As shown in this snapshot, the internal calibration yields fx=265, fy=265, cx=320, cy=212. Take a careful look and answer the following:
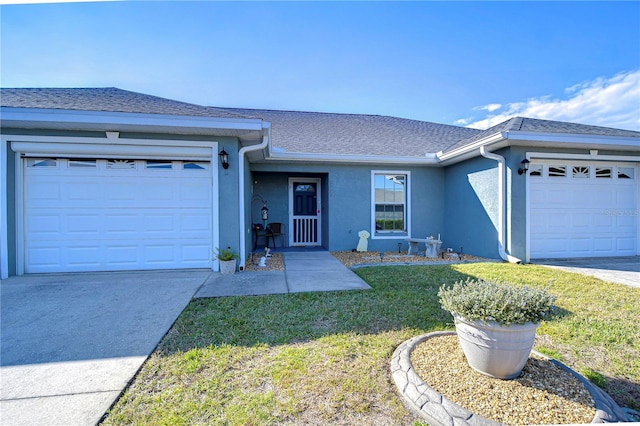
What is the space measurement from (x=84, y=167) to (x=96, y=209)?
2.91 feet

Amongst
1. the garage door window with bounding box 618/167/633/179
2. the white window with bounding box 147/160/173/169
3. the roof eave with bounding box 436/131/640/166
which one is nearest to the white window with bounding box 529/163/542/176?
the roof eave with bounding box 436/131/640/166

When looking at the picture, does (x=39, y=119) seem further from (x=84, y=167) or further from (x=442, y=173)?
(x=442, y=173)

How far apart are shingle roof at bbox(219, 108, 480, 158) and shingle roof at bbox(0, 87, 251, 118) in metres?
3.08

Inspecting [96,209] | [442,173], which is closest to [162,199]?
[96,209]

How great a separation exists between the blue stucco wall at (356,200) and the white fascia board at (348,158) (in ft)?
0.89

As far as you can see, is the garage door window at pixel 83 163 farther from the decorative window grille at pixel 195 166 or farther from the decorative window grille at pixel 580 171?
the decorative window grille at pixel 580 171

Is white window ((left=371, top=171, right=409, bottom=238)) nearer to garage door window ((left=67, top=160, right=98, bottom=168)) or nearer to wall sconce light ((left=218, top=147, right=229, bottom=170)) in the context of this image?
wall sconce light ((left=218, top=147, right=229, bottom=170))

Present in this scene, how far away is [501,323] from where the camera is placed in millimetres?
1885

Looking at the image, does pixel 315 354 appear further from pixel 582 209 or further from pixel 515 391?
pixel 582 209

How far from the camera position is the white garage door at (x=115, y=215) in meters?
5.33

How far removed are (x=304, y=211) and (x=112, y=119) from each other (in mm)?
5837

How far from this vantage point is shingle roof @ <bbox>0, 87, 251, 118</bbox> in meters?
4.93

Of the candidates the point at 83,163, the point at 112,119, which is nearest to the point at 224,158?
the point at 112,119

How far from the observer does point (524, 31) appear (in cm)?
556
